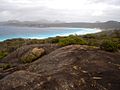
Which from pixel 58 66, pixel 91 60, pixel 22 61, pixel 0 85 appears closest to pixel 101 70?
pixel 91 60

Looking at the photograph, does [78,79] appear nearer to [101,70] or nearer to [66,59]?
[101,70]

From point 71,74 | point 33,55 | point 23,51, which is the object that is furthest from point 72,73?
point 23,51

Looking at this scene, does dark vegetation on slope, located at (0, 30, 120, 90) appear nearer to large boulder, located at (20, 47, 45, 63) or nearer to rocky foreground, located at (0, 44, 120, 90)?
rocky foreground, located at (0, 44, 120, 90)

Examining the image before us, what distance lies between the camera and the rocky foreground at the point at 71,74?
929 cm

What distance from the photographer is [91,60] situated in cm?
1176

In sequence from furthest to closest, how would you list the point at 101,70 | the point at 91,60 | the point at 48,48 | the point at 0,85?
the point at 48,48 → the point at 91,60 → the point at 101,70 → the point at 0,85

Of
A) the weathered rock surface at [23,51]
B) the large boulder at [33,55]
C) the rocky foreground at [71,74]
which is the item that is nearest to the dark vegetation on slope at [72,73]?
the rocky foreground at [71,74]

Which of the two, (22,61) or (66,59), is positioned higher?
(66,59)

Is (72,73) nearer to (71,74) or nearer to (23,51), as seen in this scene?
(71,74)

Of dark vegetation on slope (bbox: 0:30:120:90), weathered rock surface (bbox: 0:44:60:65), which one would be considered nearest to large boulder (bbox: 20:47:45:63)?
weathered rock surface (bbox: 0:44:60:65)

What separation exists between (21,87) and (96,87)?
3.08 metres

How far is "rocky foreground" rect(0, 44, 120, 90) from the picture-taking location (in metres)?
9.29

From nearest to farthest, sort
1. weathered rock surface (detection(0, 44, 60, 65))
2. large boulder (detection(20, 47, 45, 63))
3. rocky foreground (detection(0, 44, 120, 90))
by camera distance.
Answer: rocky foreground (detection(0, 44, 120, 90)), large boulder (detection(20, 47, 45, 63)), weathered rock surface (detection(0, 44, 60, 65))

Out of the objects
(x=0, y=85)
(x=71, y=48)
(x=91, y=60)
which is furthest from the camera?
(x=71, y=48)
